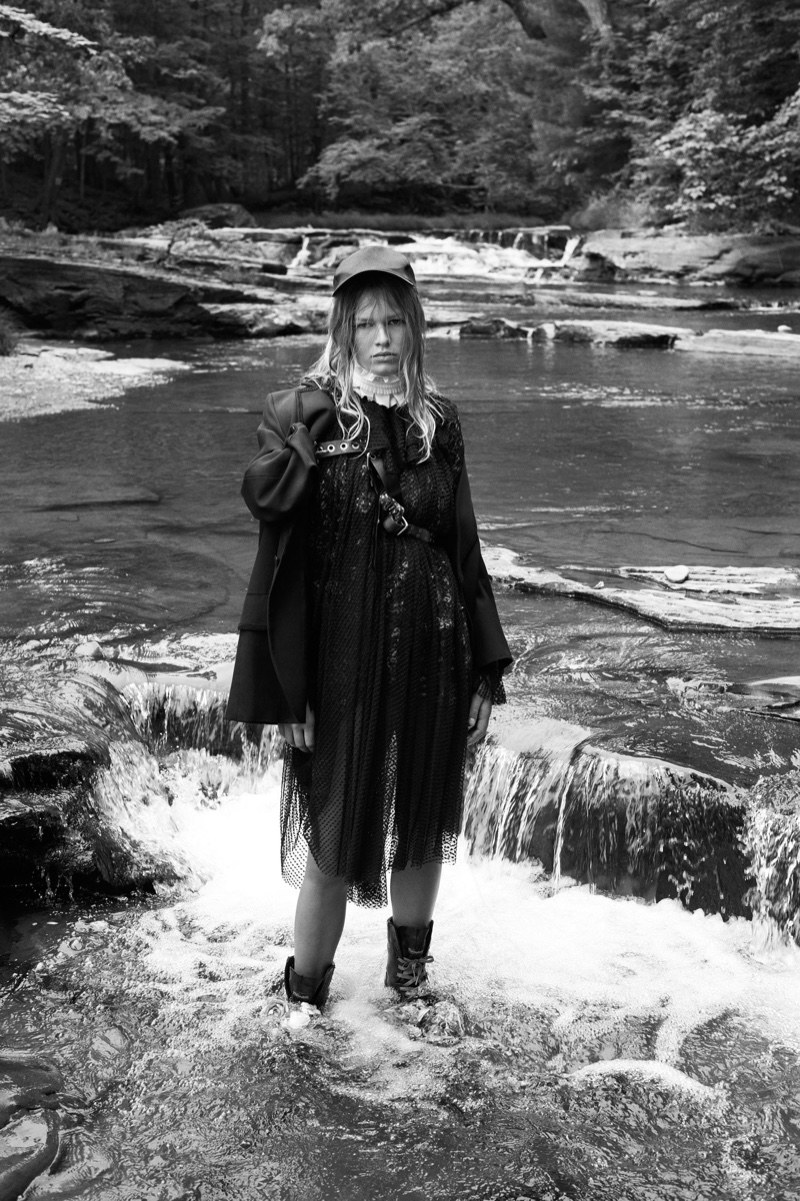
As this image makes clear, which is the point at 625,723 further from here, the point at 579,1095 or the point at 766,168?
the point at 766,168

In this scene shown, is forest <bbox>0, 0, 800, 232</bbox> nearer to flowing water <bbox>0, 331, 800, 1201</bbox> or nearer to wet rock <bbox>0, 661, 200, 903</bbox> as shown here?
flowing water <bbox>0, 331, 800, 1201</bbox>

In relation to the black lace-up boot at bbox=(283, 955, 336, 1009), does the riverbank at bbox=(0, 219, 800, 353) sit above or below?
above

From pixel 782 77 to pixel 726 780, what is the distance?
24.8 m

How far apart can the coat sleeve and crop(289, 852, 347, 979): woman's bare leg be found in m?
0.84

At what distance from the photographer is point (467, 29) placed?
36625mm

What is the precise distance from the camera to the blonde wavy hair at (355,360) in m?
2.65

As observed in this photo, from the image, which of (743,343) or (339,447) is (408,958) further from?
(743,343)

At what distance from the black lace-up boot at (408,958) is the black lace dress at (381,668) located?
31 cm

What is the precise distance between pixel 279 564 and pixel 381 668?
1.05ft

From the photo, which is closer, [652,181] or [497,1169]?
[497,1169]

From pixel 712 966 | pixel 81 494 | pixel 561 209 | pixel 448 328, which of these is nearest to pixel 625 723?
pixel 712 966

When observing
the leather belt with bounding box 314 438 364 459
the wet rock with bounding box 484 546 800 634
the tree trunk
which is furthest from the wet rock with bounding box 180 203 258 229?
the leather belt with bounding box 314 438 364 459

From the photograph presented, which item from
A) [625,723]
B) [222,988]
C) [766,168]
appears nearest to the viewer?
[222,988]

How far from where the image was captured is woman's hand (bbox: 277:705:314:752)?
8.91ft
